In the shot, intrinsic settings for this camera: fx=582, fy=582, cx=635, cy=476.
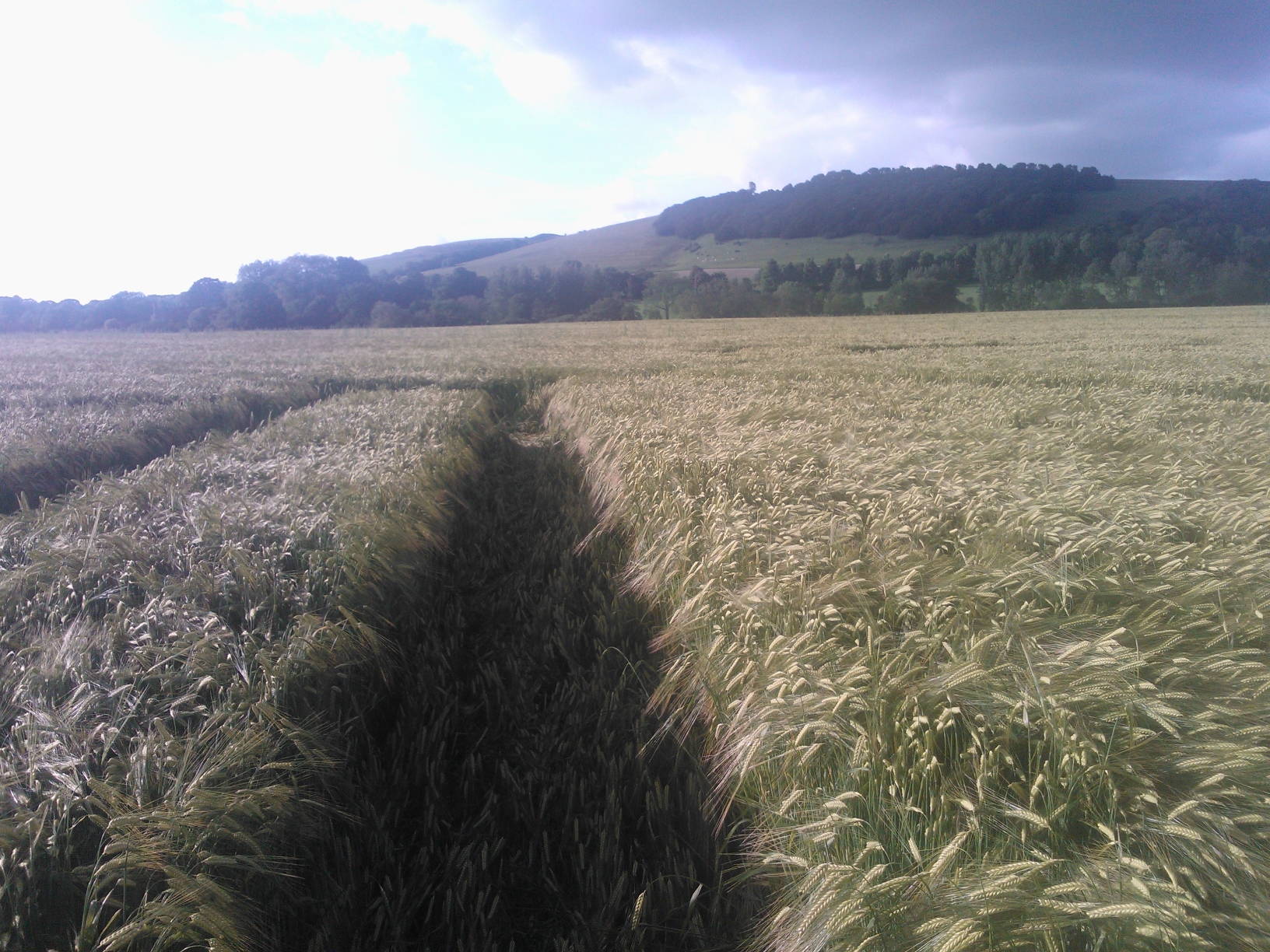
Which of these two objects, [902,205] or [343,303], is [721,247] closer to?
[902,205]

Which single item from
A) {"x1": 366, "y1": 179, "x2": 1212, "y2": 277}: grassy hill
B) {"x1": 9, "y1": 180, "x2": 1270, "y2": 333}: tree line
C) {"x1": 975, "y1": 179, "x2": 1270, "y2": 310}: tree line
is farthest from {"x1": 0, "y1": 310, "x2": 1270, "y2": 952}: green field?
{"x1": 366, "y1": 179, "x2": 1212, "y2": 277}: grassy hill

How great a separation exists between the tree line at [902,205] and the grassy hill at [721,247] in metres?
1.43

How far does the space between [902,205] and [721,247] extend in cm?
2696

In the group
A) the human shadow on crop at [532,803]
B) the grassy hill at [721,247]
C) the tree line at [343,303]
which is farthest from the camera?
the tree line at [343,303]

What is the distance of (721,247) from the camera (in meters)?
87.8

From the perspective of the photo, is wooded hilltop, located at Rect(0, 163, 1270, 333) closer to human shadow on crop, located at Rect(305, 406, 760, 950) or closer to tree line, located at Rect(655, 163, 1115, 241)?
tree line, located at Rect(655, 163, 1115, 241)

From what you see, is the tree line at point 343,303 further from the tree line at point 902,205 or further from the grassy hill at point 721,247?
the tree line at point 902,205

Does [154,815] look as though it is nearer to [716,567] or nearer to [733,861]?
[733,861]

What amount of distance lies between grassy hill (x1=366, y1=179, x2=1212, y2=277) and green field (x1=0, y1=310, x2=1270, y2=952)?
5572 cm

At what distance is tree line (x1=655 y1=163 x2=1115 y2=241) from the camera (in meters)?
55.3

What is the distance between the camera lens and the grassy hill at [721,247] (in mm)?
52719

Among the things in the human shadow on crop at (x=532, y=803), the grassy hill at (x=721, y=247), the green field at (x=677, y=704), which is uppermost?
the grassy hill at (x=721, y=247)

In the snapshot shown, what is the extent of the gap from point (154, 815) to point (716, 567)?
7.72 feet

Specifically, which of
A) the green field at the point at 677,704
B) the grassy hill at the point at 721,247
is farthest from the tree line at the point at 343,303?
the green field at the point at 677,704
